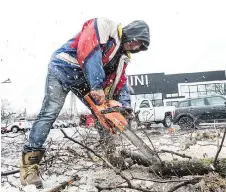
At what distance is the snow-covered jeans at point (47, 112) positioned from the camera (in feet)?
4.22

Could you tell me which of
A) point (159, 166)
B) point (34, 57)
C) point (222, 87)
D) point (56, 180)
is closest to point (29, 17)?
point (34, 57)

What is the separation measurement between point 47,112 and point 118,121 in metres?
0.32

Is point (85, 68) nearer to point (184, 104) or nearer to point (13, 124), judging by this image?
point (13, 124)

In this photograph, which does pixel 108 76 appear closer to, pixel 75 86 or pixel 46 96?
pixel 75 86

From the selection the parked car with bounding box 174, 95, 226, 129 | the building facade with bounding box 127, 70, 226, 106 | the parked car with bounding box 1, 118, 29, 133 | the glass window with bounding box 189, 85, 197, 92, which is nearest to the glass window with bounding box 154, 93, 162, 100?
the building facade with bounding box 127, 70, 226, 106

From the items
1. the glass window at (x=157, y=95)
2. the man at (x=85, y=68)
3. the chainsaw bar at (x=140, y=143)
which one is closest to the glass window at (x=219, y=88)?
the glass window at (x=157, y=95)

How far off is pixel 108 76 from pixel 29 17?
510 mm

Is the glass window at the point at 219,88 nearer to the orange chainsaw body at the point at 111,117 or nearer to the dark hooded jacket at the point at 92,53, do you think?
the dark hooded jacket at the point at 92,53

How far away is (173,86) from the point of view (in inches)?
316

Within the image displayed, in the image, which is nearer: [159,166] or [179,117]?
[159,166]

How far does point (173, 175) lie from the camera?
1200 millimetres

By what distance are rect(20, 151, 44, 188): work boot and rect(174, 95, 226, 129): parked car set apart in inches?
117

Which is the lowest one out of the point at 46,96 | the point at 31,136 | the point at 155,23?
the point at 31,136

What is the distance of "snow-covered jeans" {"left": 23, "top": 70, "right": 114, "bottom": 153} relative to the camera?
1.29 metres
